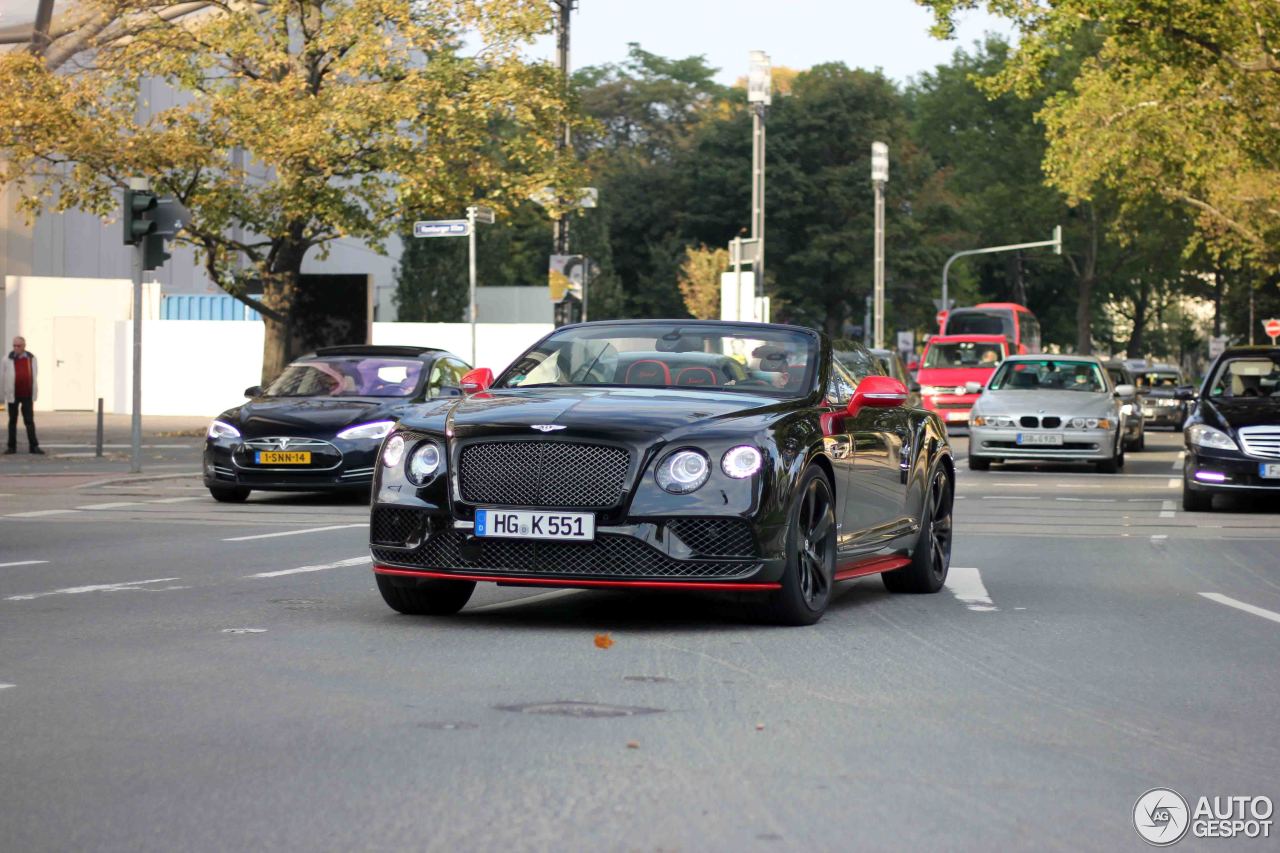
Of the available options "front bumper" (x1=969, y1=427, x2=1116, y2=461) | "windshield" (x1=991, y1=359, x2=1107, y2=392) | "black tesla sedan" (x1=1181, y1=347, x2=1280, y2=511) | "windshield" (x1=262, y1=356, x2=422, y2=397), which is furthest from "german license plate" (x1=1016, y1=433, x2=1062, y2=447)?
"windshield" (x1=262, y1=356, x2=422, y2=397)

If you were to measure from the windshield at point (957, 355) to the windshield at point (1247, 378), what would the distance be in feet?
83.4

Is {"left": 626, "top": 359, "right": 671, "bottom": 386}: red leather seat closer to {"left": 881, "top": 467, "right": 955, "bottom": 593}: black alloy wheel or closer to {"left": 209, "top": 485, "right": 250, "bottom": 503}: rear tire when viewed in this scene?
{"left": 881, "top": 467, "right": 955, "bottom": 593}: black alloy wheel

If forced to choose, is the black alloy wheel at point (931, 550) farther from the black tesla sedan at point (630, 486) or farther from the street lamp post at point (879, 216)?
the street lamp post at point (879, 216)

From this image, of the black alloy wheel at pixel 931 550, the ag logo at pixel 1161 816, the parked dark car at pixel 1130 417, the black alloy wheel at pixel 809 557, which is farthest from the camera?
the parked dark car at pixel 1130 417

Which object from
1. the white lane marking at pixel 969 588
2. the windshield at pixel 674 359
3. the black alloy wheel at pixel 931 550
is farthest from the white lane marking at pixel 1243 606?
the windshield at pixel 674 359

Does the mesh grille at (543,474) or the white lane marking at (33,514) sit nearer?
the mesh grille at (543,474)

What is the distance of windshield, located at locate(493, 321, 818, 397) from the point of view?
1033 centimetres

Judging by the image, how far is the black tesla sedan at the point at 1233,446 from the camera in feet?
65.8

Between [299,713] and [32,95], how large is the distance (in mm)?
26810

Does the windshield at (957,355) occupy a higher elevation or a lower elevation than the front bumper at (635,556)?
higher

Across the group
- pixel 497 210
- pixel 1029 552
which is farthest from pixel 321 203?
pixel 1029 552

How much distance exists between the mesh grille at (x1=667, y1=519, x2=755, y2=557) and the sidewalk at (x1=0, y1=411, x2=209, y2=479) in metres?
14.5

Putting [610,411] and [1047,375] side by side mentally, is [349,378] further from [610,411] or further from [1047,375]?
[1047,375]

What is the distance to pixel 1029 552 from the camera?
48.8 feet
